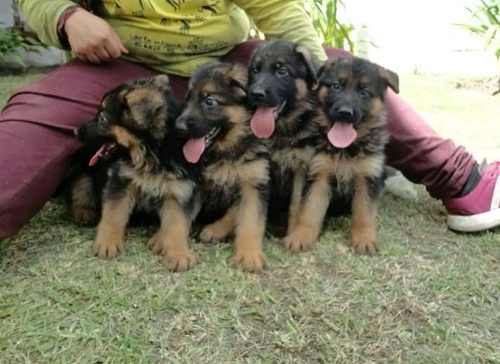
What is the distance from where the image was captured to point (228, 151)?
11.5 feet

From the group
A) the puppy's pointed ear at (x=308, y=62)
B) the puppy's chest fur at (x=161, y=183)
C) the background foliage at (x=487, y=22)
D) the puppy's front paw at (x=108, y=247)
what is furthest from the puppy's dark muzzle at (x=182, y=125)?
the background foliage at (x=487, y=22)

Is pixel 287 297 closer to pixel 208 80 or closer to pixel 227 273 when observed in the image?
pixel 227 273

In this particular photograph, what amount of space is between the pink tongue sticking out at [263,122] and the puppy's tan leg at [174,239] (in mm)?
617

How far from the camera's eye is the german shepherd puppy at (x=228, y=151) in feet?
11.1

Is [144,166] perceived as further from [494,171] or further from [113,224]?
[494,171]

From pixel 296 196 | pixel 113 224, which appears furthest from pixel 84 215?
pixel 296 196

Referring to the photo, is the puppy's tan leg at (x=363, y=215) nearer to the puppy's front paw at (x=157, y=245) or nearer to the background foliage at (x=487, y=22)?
the puppy's front paw at (x=157, y=245)

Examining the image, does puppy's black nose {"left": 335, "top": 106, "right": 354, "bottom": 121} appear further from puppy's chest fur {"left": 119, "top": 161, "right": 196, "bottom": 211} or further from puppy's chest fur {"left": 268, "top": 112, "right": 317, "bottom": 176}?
puppy's chest fur {"left": 119, "top": 161, "right": 196, "bottom": 211}

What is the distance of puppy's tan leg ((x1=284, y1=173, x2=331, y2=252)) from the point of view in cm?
345

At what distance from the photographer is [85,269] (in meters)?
3.14

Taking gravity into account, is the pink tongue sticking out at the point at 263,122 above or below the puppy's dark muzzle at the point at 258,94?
below

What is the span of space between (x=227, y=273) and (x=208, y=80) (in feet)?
3.60

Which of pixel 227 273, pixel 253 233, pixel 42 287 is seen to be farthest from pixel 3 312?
pixel 253 233

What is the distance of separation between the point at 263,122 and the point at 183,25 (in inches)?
32.7
